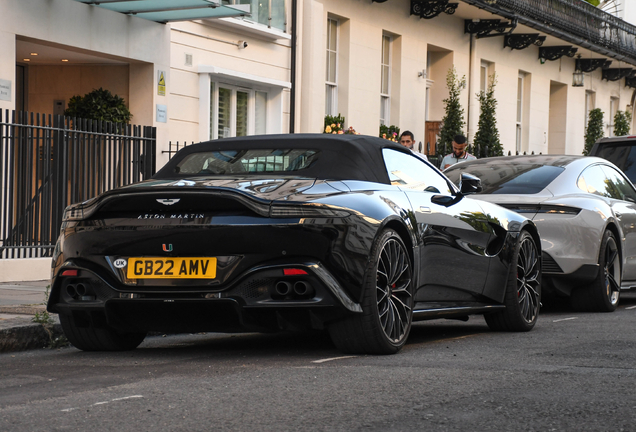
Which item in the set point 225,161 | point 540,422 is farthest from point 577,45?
point 540,422

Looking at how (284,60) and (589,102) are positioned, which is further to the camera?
(589,102)

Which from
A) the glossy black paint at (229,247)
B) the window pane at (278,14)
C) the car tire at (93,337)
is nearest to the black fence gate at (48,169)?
the window pane at (278,14)

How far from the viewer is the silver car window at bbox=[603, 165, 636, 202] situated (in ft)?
34.7

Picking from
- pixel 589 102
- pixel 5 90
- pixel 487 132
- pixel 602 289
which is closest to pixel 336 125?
pixel 487 132

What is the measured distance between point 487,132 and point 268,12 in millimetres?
8845

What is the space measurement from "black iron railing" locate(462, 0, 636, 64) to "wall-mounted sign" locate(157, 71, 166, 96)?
913 centimetres

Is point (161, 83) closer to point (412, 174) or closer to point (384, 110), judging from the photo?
point (384, 110)

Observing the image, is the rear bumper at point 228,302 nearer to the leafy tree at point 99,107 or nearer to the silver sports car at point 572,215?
the silver sports car at point 572,215

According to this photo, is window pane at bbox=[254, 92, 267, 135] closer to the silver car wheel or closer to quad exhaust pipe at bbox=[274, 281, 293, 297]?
the silver car wheel

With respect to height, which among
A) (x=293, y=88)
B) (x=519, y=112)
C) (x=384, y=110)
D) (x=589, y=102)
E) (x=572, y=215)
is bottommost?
(x=572, y=215)

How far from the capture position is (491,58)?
27359 mm

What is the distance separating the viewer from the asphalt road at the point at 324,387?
13.5ft

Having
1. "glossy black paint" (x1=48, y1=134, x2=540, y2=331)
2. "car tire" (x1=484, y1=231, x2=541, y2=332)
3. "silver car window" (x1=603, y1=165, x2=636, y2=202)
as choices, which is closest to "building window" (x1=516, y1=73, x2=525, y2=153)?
"silver car window" (x1=603, y1=165, x2=636, y2=202)

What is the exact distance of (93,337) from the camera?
6.40 metres
